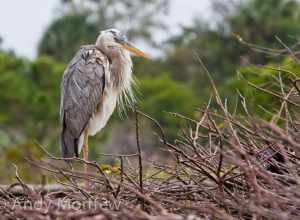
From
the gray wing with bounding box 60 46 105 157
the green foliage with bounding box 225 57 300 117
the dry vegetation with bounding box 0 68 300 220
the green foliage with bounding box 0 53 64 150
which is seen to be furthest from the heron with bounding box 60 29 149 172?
the green foliage with bounding box 0 53 64 150

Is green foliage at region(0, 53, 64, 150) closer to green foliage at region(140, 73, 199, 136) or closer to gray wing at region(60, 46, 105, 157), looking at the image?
green foliage at region(140, 73, 199, 136)

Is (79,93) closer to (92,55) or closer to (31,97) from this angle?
(92,55)

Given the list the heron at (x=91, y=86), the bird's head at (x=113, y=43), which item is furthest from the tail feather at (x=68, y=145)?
the bird's head at (x=113, y=43)

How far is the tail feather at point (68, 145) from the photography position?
6383mm

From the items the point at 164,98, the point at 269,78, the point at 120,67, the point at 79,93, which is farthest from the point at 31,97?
the point at 269,78

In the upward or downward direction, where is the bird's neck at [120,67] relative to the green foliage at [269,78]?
upward

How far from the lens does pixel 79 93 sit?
634 cm

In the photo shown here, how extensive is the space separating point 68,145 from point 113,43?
97cm

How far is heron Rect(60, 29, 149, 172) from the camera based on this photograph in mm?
6301

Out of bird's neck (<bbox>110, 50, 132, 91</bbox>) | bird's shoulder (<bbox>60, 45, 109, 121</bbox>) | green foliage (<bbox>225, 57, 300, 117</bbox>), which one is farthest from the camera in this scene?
bird's neck (<bbox>110, 50, 132, 91</bbox>)

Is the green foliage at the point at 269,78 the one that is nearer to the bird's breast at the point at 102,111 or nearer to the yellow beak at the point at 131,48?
the yellow beak at the point at 131,48

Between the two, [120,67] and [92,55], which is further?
[120,67]

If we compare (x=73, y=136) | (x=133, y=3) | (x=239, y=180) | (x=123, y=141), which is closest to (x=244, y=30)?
(x=123, y=141)

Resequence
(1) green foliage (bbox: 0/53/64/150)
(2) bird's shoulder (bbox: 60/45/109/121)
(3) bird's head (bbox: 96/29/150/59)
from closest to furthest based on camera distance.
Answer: (2) bird's shoulder (bbox: 60/45/109/121)
(3) bird's head (bbox: 96/29/150/59)
(1) green foliage (bbox: 0/53/64/150)
